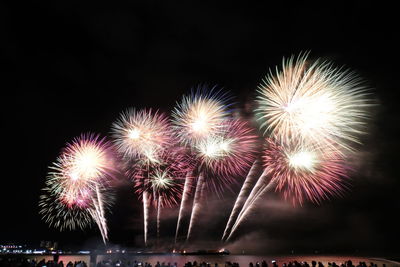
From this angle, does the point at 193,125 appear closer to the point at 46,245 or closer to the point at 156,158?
the point at 156,158

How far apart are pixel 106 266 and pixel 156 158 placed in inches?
359

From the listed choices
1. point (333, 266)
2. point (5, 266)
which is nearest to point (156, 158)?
point (5, 266)

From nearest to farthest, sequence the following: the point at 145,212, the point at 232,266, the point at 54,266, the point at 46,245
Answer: the point at 232,266, the point at 54,266, the point at 145,212, the point at 46,245

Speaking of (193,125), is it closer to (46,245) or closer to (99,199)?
(99,199)

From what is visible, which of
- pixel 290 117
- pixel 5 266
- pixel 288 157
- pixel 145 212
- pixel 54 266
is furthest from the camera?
pixel 145 212

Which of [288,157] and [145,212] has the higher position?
[288,157]

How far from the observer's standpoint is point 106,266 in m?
20.2

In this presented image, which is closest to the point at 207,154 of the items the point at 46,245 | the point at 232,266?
the point at 232,266

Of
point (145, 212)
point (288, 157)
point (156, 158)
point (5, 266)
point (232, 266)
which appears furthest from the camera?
point (145, 212)

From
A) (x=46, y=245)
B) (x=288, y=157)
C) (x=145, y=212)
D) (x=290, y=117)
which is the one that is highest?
(x=290, y=117)

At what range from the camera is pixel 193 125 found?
76.0ft

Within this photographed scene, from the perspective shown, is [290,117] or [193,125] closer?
[290,117]

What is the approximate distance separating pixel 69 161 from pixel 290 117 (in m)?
18.9

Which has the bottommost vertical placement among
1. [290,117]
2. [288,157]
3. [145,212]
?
[145,212]
